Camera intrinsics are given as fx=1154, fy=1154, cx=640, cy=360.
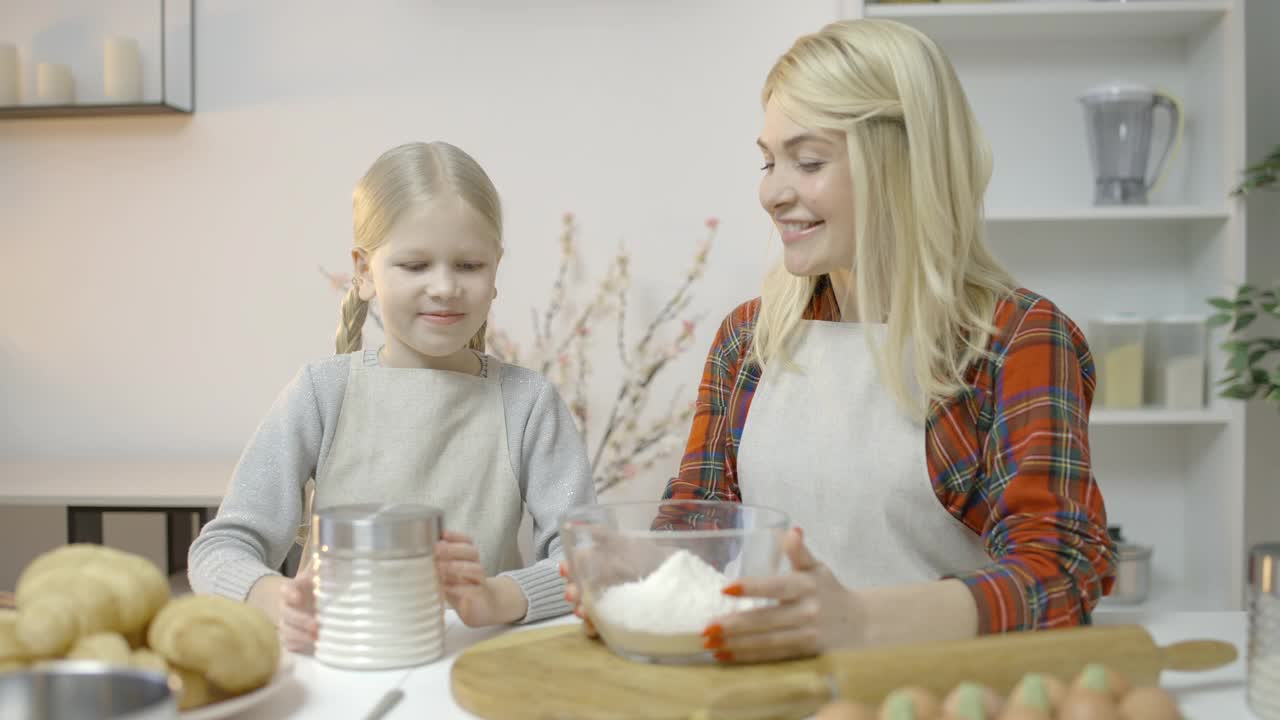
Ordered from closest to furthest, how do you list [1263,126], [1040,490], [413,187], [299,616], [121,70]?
[299,616] < [1040,490] < [413,187] < [1263,126] < [121,70]

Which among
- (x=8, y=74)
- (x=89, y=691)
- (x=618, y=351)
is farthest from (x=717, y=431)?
(x=8, y=74)

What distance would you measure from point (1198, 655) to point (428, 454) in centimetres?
89

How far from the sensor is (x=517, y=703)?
2.70ft

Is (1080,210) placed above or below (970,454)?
above

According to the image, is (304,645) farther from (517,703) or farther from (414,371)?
(414,371)

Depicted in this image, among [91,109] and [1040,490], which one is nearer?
[1040,490]

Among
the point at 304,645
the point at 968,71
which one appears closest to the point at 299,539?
the point at 304,645

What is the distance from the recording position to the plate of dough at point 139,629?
2.41ft

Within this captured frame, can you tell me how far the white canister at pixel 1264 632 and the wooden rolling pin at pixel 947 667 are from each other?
6cm

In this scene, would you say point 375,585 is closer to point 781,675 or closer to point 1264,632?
point 781,675

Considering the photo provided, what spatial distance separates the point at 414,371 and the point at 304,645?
50 centimetres

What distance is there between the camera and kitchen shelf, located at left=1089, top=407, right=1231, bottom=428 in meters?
2.37

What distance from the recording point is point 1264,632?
82 cm

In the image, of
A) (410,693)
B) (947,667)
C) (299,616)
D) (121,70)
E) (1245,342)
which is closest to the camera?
(947,667)
